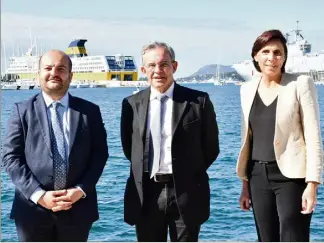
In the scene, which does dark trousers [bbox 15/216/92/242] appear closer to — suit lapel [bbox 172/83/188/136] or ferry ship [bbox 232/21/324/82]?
suit lapel [bbox 172/83/188/136]

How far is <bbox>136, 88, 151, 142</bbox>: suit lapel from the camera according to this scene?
3.04 metres

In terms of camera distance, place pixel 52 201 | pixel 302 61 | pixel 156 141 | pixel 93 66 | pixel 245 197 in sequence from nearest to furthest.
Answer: pixel 52 201, pixel 156 141, pixel 245 197, pixel 302 61, pixel 93 66

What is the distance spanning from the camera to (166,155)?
3027 mm

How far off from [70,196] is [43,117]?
1.46ft

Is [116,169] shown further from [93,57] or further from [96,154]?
[93,57]

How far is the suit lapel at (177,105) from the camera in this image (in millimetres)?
3023

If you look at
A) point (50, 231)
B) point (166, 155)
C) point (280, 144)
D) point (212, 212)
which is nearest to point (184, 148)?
point (166, 155)

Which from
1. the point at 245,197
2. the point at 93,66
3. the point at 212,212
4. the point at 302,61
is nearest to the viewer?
the point at 245,197

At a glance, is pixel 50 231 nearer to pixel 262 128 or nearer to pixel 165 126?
pixel 165 126

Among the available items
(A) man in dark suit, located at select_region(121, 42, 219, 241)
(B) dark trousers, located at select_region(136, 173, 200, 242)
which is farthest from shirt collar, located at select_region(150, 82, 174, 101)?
(B) dark trousers, located at select_region(136, 173, 200, 242)

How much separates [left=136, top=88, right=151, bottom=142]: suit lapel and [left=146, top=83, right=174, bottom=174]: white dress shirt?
25 mm

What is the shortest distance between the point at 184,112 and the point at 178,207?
1.68 feet

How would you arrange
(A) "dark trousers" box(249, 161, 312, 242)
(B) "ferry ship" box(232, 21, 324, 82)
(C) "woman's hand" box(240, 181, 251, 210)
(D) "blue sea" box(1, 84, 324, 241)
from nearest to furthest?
(A) "dark trousers" box(249, 161, 312, 242), (C) "woman's hand" box(240, 181, 251, 210), (D) "blue sea" box(1, 84, 324, 241), (B) "ferry ship" box(232, 21, 324, 82)

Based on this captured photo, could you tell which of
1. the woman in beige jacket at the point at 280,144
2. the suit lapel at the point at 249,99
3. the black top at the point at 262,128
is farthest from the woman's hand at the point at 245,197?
the suit lapel at the point at 249,99
